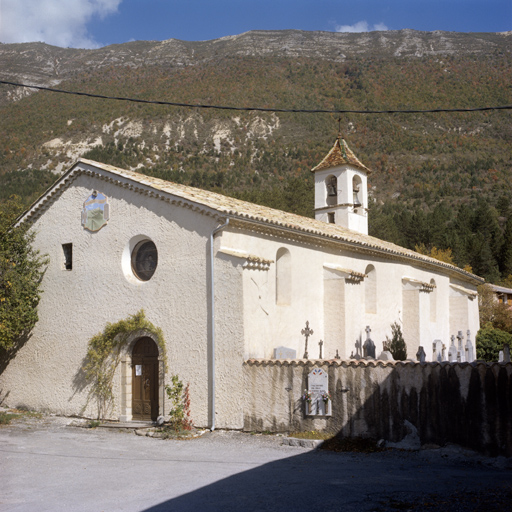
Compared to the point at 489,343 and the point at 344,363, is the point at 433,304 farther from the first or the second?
the point at 344,363

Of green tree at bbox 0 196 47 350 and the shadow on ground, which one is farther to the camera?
green tree at bbox 0 196 47 350

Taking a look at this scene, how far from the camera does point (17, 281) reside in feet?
61.0

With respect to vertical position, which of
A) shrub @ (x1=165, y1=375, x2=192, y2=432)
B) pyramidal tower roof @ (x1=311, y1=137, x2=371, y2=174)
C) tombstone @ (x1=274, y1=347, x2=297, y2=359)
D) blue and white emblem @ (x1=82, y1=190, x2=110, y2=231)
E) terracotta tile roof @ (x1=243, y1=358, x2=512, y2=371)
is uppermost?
pyramidal tower roof @ (x1=311, y1=137, x2=371, y2=174)

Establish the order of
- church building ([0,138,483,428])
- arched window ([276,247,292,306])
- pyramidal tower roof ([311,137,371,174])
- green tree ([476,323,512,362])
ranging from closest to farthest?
church building ([0,138,483,428])
arched window ([276,247,292,306])
pyramidal tower roof ([311,137,371,174])
green tree ([476,323,512,362])

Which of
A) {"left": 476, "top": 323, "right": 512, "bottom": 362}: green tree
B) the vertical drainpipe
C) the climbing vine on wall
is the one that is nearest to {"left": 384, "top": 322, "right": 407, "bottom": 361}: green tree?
the vertical drainpipe

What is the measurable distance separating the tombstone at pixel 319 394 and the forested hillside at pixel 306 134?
40197mm

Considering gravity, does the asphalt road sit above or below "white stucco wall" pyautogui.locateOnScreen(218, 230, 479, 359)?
below

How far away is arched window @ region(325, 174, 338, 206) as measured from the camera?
1178 inches

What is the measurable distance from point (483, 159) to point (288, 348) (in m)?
86.5

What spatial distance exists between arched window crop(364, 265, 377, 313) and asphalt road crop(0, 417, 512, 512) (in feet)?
31.4

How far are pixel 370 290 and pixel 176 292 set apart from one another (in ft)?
30.3

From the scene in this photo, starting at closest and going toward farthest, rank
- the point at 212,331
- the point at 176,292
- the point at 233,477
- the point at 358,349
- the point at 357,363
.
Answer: the point at 233,477, the point at 357,363, the point at 212,331, the point at 176,292, the point at 358,349

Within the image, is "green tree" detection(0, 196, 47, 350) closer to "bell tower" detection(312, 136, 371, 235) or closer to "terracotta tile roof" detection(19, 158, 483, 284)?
"terracotta tile roof" detection(19, 158, 483, 284)

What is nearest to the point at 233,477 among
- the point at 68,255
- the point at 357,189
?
the point at 68,255
